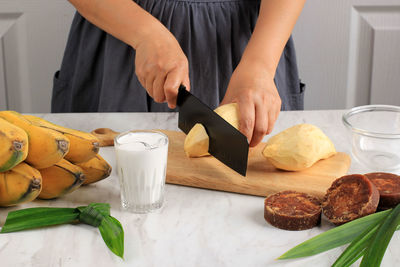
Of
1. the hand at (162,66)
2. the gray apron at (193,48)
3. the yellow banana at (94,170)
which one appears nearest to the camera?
the yellow banana at (94,170)

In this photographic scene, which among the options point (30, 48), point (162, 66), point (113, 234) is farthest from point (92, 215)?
point (30, 48)

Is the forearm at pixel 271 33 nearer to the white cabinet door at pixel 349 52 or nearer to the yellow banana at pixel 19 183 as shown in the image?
the yellow banana at pixel 19 183

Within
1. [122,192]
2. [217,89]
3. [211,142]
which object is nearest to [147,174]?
[122,192]

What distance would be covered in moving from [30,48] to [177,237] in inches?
57.3

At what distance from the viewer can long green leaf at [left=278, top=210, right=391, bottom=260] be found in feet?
2.14

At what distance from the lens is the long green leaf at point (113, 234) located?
2.20 ft

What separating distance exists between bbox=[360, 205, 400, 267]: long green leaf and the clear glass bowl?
215 mm

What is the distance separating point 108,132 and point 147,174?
11.7 inches

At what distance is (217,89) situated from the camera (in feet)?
4.29

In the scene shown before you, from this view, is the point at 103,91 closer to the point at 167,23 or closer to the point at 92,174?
the point at 167,23

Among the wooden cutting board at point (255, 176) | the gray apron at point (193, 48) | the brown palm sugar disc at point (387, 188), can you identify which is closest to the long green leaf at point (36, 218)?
the wooden cutting board at point (255, 176)

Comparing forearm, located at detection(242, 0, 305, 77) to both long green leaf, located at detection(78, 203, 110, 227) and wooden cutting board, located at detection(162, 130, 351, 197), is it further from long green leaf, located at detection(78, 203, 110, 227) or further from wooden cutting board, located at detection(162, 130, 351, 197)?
long green leaf, located at detection(78, 203, 110, 227)

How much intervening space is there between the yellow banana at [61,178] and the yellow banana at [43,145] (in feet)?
0.11

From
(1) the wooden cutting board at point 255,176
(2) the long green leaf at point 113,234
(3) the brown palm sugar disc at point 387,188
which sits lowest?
(2) the long green leaf at point 113,234
